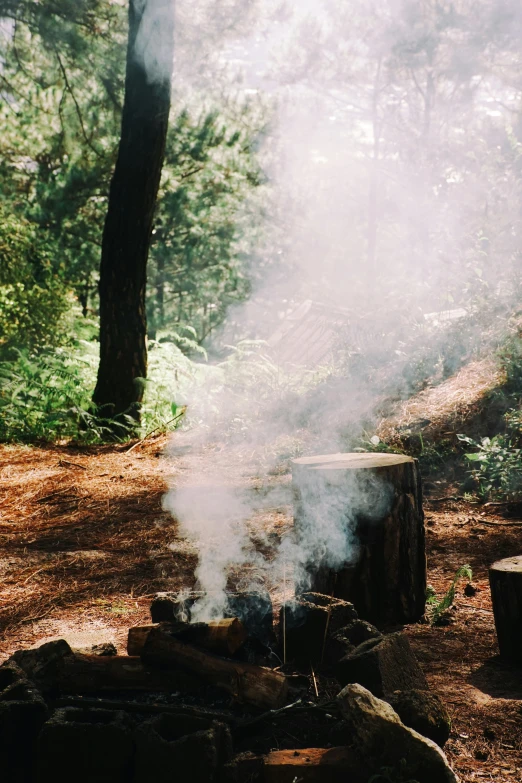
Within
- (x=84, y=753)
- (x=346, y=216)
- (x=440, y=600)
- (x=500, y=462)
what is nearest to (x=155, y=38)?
(x=500, y=462)

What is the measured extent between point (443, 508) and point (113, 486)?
243 cm

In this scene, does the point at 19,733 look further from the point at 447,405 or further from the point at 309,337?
the point at 309,337

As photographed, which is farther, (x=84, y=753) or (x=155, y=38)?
(x=155, y=38)

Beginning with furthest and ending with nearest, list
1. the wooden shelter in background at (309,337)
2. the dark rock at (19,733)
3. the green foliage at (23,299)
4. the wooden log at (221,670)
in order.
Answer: the wooden shelter in background at (309,337) < the green foliage at (23,299) < the wooden log at (221,670) < the dark rock at (19,733)

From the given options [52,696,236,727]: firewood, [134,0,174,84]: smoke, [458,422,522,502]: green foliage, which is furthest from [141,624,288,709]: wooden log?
[134,0,174,84]: smoke

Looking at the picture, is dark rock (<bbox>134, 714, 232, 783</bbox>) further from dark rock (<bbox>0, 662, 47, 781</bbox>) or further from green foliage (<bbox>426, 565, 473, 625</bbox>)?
green foliage (<bbox>426, 565, 473, 625</bbox>)

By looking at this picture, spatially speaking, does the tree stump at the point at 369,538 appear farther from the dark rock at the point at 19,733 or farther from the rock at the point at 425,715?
the dark rock at the point at 19,733

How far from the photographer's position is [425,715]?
1755 mm

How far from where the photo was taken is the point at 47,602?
3.06 meters

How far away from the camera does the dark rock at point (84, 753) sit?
5.49ft

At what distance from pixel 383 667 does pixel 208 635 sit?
0.57 meters

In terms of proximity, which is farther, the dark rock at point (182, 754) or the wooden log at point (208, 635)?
the wooden log at point (208, 635)

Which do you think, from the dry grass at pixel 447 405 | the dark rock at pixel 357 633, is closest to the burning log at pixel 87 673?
the dark rock at pixel 357 633

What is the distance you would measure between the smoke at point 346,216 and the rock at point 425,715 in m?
0.90
